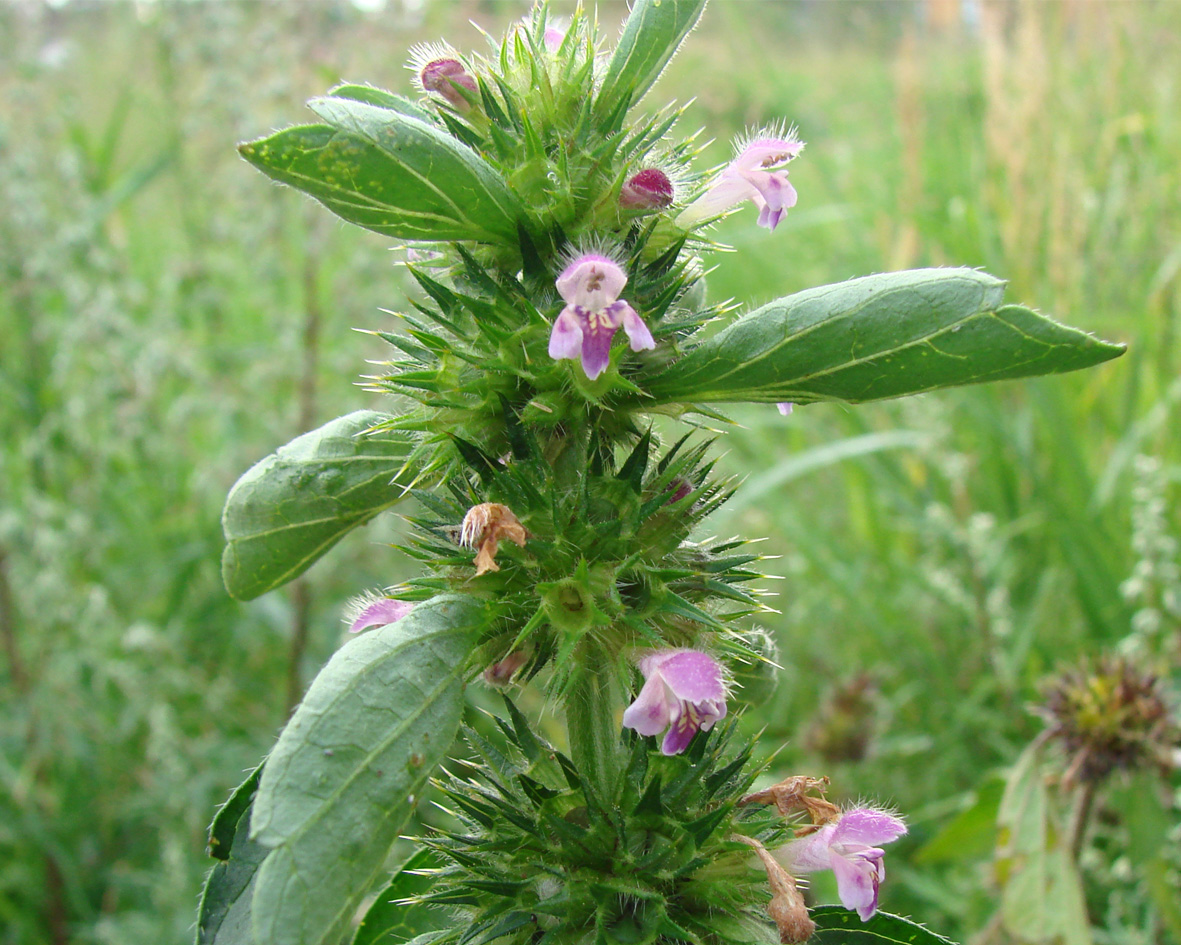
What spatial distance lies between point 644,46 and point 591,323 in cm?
36

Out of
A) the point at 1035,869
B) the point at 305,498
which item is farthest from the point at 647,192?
the point at 1035,869

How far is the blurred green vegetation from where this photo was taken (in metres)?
2.75

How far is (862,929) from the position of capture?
1064mm

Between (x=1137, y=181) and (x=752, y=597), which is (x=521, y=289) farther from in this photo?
(x=1137, y=181)

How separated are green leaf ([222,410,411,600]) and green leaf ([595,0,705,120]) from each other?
452mm

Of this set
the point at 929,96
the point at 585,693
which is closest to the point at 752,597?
the point at 585,693

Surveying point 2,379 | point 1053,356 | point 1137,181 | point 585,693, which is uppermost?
point 1137,181

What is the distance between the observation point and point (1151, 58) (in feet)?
16.2

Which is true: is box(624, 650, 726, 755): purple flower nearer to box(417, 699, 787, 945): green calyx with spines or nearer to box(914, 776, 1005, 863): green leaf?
box(417, 699, 787, 945): green calyx with spines

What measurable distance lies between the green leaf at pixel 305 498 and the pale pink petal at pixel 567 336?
24 centimetres

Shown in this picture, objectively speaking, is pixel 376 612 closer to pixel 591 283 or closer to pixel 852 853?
pixel 591 283

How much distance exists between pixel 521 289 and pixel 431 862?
69 cm

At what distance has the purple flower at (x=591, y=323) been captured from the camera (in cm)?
92

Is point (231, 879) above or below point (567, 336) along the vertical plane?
below
